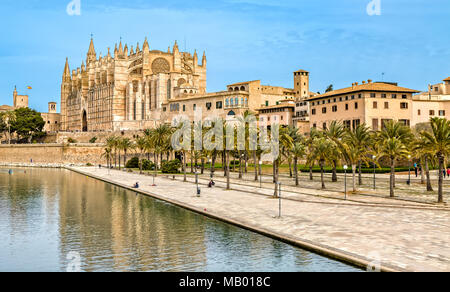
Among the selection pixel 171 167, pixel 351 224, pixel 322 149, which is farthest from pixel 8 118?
pixel 351 224

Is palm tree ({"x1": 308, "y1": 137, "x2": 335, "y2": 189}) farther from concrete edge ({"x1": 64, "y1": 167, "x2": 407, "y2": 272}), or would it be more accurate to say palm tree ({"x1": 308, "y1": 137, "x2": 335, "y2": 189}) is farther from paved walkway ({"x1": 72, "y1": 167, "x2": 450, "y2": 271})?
concrete edge ({"x1": 64, "y1": 167, "x2": 407, "y2": 272})

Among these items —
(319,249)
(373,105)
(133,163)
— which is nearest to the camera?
(319,249)

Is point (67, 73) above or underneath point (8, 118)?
above

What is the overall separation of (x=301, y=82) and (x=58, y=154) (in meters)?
62.4

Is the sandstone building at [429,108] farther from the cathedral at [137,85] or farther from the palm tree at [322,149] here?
the cathedral at [137,85]

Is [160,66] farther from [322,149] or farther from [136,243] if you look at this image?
[136,243]

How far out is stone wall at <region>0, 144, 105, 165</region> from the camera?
105 m

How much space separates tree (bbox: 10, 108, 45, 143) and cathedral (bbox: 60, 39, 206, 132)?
1582cm

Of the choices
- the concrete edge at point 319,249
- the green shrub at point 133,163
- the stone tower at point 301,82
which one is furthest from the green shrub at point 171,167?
the stone tower at point 301,82

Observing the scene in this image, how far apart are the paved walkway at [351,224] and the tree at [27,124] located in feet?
336

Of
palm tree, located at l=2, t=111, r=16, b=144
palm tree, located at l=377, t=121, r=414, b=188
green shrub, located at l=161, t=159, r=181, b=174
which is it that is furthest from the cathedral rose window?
palm tree, located at l=377, t=121, r=414, b=188

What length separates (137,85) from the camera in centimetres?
12712

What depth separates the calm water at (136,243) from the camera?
17688 millimetres
